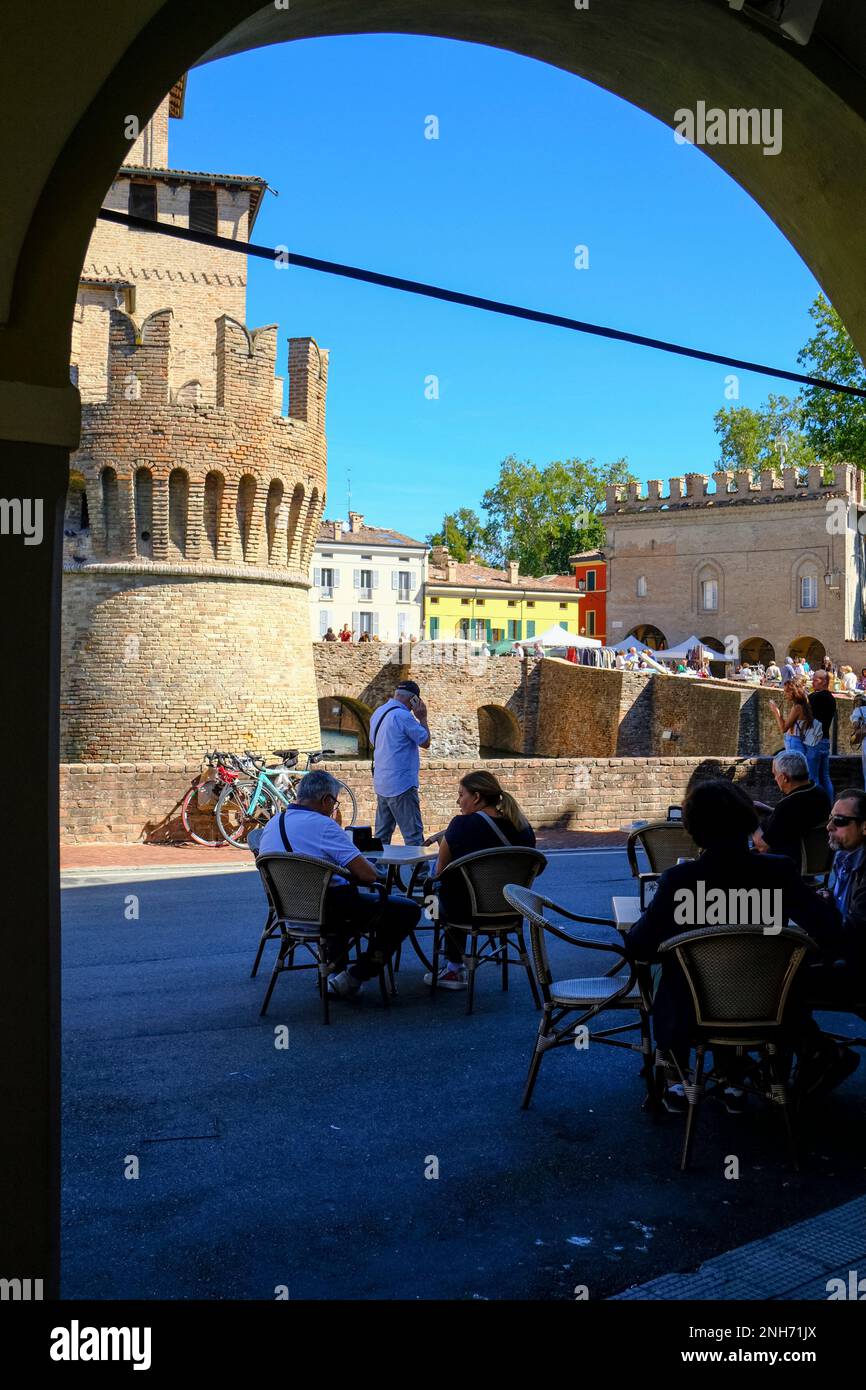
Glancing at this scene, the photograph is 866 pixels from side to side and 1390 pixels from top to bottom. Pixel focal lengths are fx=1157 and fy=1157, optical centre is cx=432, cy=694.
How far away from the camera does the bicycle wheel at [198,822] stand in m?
14.4

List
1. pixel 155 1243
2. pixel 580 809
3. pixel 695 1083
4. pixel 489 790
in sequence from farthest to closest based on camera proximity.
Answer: pixel 580 809 → pixel 489 790 → pixel 695 1083 → pixel 155 1243

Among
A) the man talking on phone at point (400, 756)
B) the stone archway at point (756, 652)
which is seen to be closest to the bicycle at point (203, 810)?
the man talking on phone at point (400, 756)

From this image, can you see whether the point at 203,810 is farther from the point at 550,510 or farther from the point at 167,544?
the point at 550,510

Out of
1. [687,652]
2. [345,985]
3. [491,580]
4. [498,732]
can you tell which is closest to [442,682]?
[498,732]

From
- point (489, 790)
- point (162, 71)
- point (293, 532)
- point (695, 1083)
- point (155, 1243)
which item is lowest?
point (155, 1243)

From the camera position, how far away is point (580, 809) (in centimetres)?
1583

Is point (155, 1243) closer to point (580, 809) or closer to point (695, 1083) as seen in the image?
point (695, 1083)

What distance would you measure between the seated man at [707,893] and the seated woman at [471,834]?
196cm

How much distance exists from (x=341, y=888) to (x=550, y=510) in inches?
3078

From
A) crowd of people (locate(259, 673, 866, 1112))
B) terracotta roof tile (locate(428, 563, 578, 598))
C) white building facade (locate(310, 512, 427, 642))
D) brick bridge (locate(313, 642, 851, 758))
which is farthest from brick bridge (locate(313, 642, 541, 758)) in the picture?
crowd of people (locate(259, 673, 866, 1112))

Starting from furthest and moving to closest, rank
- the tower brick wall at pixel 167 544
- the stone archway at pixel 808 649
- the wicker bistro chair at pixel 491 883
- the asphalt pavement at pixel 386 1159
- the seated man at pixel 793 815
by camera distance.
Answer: the stone archway at pixel 808 649
the tower brick wall at pixel 167 544
the seated man at pixel 793 815
the wicker bistro chair at pixel 491 883
the asphalt pavement at pixel 386 1159

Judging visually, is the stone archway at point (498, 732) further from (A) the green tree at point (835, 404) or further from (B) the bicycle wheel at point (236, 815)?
(B) the bicycle wheel at point (236, 815)
